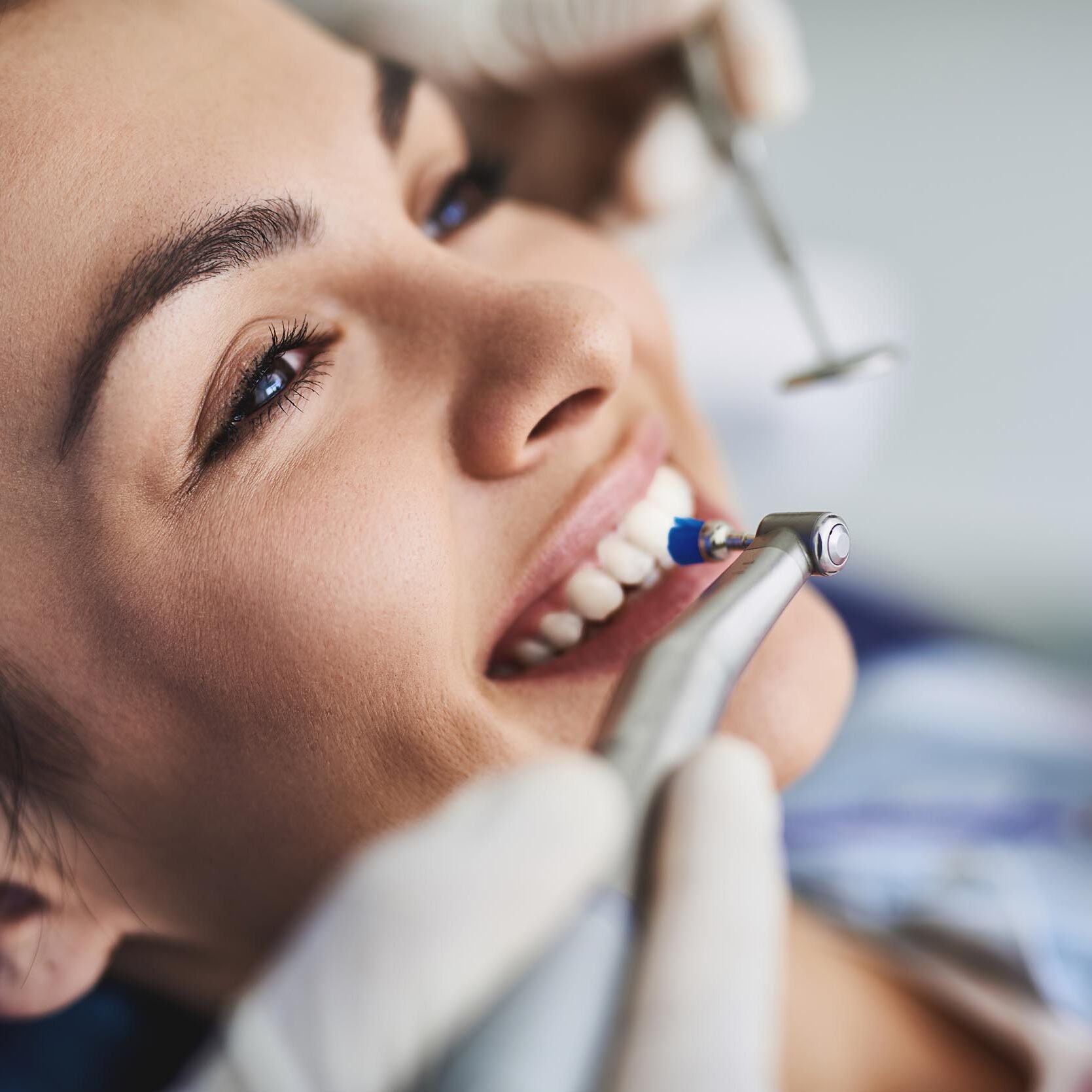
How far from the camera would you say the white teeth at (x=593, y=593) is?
80cm

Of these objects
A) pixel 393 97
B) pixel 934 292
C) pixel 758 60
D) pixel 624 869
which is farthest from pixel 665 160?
pixel 624 869

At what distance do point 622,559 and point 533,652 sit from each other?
11cm

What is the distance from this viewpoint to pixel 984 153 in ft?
6.74

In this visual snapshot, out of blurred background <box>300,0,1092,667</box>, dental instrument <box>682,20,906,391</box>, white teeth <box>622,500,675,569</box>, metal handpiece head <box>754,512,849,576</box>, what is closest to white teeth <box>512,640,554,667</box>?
white teeth <box>622,500,675,569</box>

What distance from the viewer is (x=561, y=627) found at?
31.8 inches

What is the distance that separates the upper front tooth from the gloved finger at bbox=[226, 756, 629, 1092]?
402 millimetres

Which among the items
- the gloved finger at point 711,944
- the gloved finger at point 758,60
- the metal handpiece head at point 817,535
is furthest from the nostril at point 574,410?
the gloved finger at point 758,60

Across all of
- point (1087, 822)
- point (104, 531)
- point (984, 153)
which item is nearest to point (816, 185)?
point (984, 153)

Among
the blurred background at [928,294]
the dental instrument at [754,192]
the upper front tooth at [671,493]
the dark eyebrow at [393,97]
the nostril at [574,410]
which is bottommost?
the nostril at [574,410]

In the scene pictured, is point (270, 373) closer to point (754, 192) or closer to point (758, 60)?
point (754, 192)

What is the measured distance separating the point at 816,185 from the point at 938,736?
1.31 metres

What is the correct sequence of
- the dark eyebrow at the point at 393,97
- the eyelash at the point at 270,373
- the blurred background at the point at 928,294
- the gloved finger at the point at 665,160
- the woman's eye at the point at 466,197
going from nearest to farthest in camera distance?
the eyelash at the point at 270,373
the dark eyebrow at the point at 393,97
the woman's eye at the point at 466,197
the gloved finger at the point at 665,160
the blurred background at the point at 928,294

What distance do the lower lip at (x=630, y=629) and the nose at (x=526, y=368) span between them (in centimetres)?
16

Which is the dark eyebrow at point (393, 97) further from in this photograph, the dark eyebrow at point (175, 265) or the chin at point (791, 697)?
the chin at point (791, 697)
